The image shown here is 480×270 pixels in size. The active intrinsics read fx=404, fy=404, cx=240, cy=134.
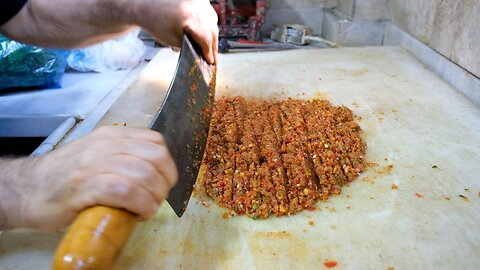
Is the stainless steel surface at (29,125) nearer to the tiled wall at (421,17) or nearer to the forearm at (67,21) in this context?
the forearm at (67,21)

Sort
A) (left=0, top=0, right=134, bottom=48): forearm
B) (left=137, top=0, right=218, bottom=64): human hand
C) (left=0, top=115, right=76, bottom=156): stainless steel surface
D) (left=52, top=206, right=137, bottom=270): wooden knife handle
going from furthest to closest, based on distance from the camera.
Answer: (left=0, top=115, right=76, bottom=156): stainless steel surface < (left=0, top=0, right=134, bottom=48): forearm < (left=137, top=0, right=218, bottom=64): human hand < (left=52, top=206, right=137, bottom=270): wooden knife handle

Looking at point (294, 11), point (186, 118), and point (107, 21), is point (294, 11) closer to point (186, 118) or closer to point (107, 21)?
point (107, 21)

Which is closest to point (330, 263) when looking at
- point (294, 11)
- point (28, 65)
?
point (28, 65)

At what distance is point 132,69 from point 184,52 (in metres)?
1.21

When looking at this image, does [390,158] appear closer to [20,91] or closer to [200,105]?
[200,105]

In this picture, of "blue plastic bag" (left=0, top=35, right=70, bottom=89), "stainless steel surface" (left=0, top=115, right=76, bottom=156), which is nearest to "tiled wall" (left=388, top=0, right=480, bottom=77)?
"stainless steel surface" (left=0, top=115, right=76, bottom=156)

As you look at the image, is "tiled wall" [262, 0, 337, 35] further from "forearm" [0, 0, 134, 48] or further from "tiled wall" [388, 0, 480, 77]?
"forearm" [0, 0, 134, 48]

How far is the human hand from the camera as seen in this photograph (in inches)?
42.3

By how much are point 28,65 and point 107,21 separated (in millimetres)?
644

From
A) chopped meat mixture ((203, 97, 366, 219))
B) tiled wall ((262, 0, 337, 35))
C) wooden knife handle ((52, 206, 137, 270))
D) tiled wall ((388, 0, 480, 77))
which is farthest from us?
tiled wall ((262, 0, 337, 35))

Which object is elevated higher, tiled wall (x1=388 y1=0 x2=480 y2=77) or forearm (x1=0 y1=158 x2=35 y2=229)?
tiled wall (x1=388 y1=0 x2=480 y2=77)

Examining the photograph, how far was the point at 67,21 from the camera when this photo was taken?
1260 mm

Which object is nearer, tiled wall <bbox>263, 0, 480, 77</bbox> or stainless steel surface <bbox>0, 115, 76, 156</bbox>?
tiled wall <bbox>263, 0, 480, 77</bbox>

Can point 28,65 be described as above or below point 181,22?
below
